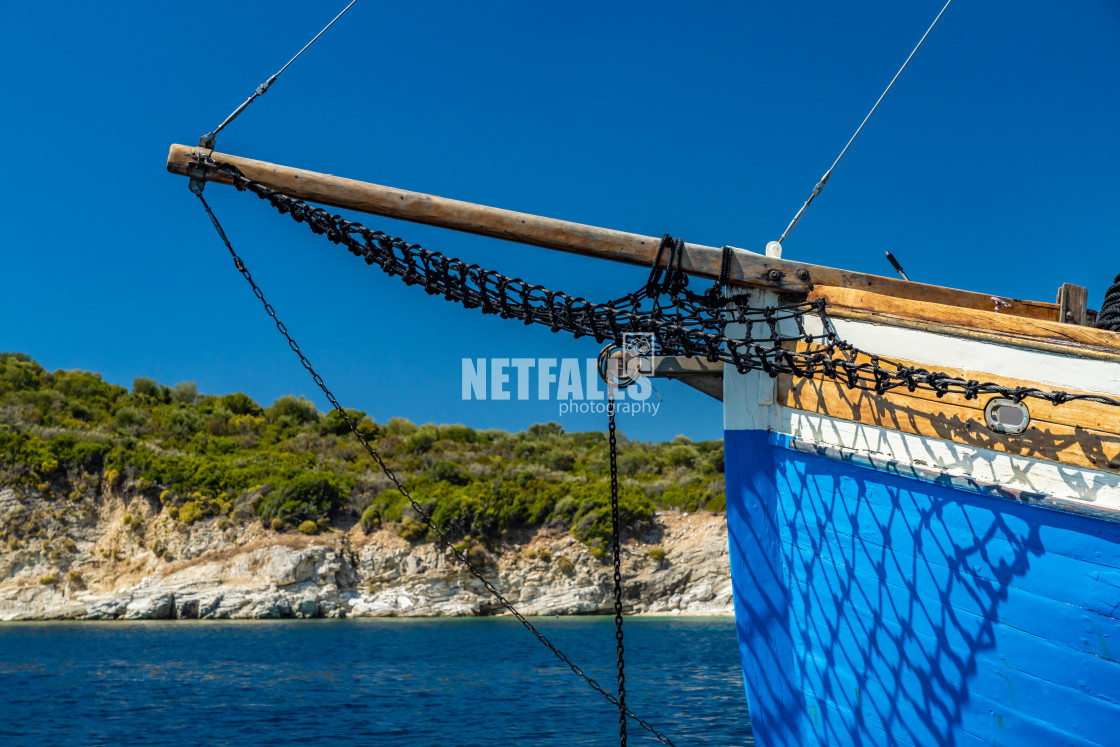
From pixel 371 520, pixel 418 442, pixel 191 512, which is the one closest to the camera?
pixel 191 512

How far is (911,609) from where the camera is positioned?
3.59 m

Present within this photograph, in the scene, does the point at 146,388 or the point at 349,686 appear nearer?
the point at 349,686

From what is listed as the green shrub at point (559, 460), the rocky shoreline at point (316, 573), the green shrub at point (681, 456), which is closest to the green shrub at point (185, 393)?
the rocky shoreline at point (316, 573)

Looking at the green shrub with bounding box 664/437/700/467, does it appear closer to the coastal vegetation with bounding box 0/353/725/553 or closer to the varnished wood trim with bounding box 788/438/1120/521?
the coastal vegetation with bounding box 0/353/725/553

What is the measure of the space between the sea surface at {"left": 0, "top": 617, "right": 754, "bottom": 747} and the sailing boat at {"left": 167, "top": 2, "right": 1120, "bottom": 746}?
728 cm

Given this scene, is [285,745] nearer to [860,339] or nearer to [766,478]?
[766,478]

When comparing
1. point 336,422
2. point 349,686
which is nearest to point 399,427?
point 336,422

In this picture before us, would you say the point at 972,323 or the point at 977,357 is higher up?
the point at 972,323

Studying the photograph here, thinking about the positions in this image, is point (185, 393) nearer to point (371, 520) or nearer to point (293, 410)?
point (293, 410)

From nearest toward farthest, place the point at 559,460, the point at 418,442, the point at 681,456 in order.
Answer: the point at 559,460
the point at 418,442
the point at 681,456

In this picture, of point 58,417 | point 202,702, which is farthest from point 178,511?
point 202,702

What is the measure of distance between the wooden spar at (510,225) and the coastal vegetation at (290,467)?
88.3ft

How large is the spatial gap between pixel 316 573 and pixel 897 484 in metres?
27.3

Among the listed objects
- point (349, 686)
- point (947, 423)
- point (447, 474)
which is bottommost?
point (349, 686)
